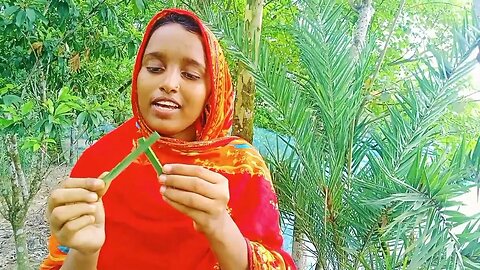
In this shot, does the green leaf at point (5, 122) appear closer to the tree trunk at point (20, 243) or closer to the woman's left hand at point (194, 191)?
the woman's left hand at point (194, 191)

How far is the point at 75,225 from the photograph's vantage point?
76cm

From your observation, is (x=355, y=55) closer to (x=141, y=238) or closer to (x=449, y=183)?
(x=449, y=183)

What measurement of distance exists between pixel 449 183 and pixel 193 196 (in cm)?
90

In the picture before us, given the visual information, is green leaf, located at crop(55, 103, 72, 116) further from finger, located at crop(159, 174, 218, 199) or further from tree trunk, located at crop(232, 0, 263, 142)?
finger, located at crop(159, 174, 218, 199)

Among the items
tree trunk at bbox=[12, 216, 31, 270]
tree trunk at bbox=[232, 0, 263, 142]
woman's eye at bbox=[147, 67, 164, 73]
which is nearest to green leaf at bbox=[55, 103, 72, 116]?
tree trunk at bbox=[232, 0, 263, 142]

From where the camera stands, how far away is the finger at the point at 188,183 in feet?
2.59

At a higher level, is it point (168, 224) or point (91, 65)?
point (168, 224)

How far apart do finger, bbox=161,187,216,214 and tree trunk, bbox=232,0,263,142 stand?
152cm

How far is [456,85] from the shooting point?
5.47 feet

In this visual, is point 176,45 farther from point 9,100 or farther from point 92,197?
point 9,100

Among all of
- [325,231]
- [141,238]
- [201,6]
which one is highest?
[201,6]

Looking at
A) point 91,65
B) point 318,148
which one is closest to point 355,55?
point 318,148

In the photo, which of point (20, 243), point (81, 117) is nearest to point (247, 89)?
point (81, 117)

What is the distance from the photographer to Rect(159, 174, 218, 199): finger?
0.79 metres
